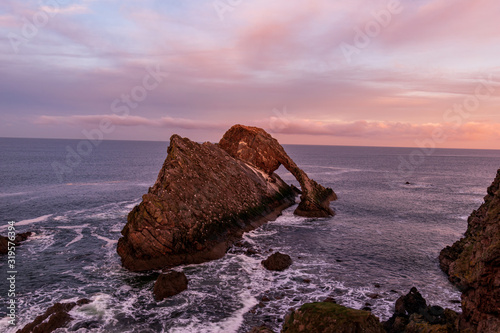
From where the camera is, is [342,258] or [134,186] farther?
[134,186]

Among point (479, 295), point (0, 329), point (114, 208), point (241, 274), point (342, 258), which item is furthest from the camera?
point (114, 208)

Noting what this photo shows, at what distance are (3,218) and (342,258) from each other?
47577 mm

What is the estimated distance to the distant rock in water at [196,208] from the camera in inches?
1136

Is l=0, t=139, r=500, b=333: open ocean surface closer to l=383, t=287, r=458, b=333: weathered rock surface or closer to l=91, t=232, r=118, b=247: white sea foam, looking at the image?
l=91, t=232, r=118, b=247: white sea foam

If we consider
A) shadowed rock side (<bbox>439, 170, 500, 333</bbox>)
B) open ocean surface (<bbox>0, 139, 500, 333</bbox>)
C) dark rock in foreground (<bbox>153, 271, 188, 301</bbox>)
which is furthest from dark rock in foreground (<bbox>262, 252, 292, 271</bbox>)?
shadowed rock side (<bbox>439, 170, 500, 333</bbox>)

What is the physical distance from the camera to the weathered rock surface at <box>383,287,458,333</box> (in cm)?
1546

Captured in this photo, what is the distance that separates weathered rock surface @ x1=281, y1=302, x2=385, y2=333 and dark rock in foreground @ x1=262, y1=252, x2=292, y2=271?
13.0 meters

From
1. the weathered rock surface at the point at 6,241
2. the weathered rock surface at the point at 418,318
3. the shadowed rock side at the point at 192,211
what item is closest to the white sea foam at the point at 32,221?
the weathered rock surface at the point at 6,241

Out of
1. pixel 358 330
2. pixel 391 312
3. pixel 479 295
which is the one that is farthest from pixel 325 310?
pixel 391 312

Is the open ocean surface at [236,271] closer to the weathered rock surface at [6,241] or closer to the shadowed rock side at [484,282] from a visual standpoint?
the weathered rock surface at [6,241]

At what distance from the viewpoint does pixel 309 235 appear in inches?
1544

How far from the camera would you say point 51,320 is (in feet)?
61.6

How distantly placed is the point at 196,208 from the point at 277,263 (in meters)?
10.9

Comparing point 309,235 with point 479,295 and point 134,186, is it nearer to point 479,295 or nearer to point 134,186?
point 479,295
